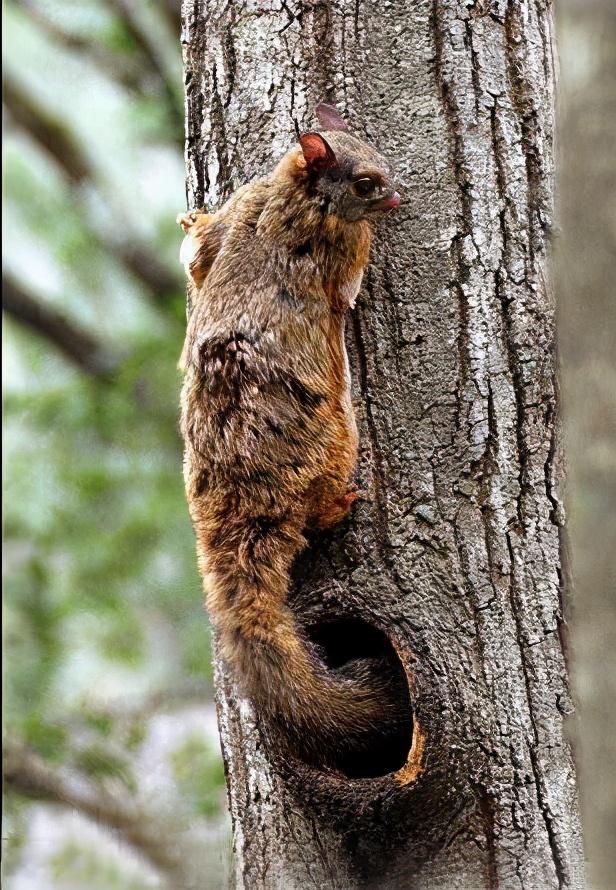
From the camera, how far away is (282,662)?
2.03 meters

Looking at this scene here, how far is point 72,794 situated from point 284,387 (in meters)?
3.50

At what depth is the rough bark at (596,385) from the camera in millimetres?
667

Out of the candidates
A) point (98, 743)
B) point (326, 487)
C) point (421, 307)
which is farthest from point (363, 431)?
point (98, 743)

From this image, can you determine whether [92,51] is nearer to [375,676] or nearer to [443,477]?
[443,477]

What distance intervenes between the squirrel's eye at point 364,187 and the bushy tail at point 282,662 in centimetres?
69

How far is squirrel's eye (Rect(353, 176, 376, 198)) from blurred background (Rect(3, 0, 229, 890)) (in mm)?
2821

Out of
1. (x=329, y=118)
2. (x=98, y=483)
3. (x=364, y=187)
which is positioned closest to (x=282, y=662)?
(x=364, y=187)

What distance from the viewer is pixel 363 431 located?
7.07ft

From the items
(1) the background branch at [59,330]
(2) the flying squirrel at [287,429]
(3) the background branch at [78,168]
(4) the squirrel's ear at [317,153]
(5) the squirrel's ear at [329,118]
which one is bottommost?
(2) the flying squirrel at [287,429]

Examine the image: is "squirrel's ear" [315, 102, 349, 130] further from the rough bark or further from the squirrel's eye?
the rough bark

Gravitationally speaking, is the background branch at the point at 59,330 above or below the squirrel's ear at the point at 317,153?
above

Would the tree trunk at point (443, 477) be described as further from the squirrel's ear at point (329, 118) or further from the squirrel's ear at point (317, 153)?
the squirrel's ear at point (317, 153)


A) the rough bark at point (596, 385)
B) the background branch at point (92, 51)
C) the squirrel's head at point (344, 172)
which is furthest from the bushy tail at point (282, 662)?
the background branch at point (92, 51)

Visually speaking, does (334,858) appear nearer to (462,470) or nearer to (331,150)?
(462,470)
